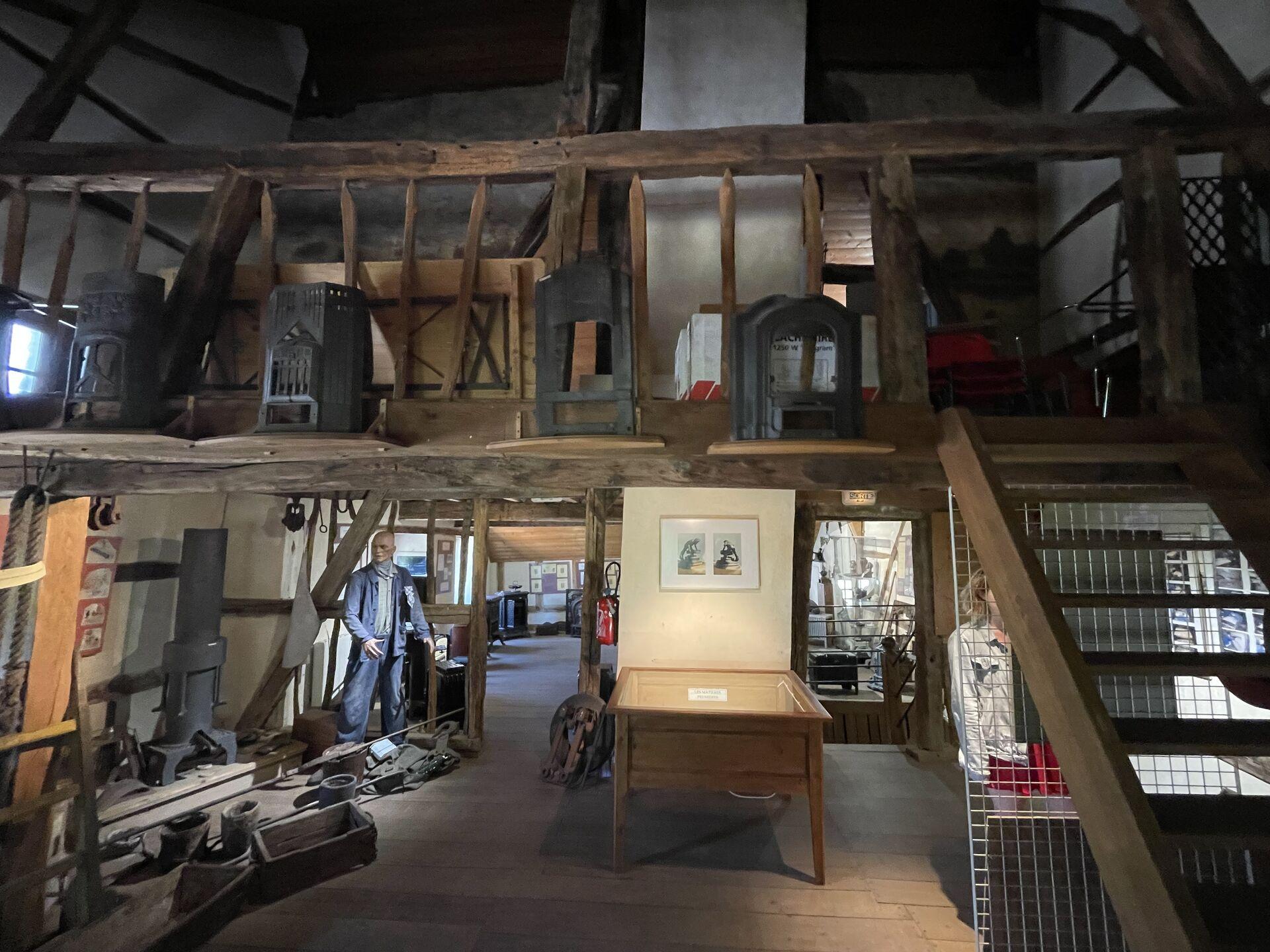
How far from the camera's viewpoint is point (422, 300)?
3277 millimetres

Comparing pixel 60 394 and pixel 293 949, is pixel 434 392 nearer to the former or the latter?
pixel 60 394

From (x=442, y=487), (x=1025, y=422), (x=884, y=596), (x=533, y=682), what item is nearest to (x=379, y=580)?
(x=442, y=487)

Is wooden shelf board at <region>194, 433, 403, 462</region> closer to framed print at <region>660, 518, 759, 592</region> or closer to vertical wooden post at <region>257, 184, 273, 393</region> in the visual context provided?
vertical wooden post at <region>257, 184, 273, 393</region>

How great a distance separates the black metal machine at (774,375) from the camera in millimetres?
2416

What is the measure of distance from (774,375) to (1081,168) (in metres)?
4.27

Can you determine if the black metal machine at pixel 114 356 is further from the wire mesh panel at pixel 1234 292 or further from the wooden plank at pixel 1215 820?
the wire mesh panel at pixel 1234 292

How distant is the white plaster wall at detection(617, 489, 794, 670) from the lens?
4.48 m

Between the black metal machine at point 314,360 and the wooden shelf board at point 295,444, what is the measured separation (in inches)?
1.5

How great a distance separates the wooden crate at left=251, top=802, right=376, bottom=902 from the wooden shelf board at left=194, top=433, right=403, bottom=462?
2.11m

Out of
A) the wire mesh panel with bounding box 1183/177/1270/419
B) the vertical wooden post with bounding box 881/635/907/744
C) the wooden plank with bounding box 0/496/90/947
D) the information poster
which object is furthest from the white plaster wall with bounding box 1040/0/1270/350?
the information poster

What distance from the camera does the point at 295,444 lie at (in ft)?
8.79

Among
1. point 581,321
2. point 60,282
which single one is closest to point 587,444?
point 581,321

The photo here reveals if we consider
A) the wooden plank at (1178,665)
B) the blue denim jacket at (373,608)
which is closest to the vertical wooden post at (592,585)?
the blue denim jacket at (373,608)

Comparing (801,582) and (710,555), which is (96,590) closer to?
(710,555)
